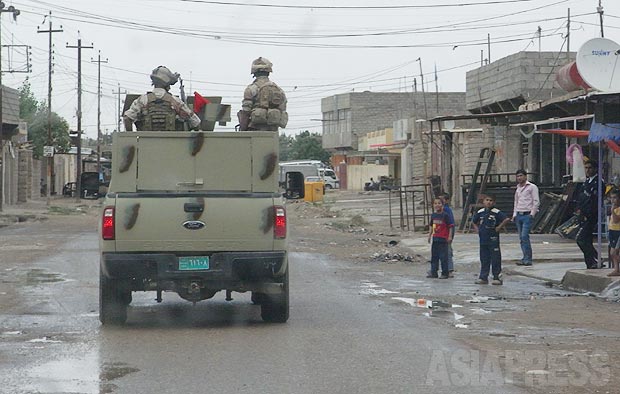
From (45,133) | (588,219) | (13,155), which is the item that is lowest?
(588,219)

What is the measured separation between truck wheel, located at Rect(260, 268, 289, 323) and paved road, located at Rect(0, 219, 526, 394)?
136 millimetres

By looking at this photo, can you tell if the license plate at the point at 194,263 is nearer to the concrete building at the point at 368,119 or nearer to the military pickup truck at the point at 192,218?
the military pickup truck at the point at 192,218

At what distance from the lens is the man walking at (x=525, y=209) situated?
2020 centimetres

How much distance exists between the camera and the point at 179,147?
11.9 m

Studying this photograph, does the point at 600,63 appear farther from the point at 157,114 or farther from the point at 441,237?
the point at 157,114

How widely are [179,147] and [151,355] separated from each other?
2.85 m

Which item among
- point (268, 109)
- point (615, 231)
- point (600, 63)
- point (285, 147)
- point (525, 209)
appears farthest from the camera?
point (285, 147)

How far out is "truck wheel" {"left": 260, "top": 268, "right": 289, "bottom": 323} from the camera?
12164 mm

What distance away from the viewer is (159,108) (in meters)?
12.8

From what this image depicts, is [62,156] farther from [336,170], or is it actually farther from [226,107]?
[226,107]

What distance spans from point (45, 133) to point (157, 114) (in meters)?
69.7

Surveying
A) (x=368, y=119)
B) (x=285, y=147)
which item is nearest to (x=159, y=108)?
(x=368, y=119)

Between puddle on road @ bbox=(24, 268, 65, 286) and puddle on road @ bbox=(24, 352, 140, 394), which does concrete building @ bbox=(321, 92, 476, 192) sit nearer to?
puddle on road @ bbox=(24, 268, 65, 286)

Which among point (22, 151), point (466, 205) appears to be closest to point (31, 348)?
point (466, 205)
